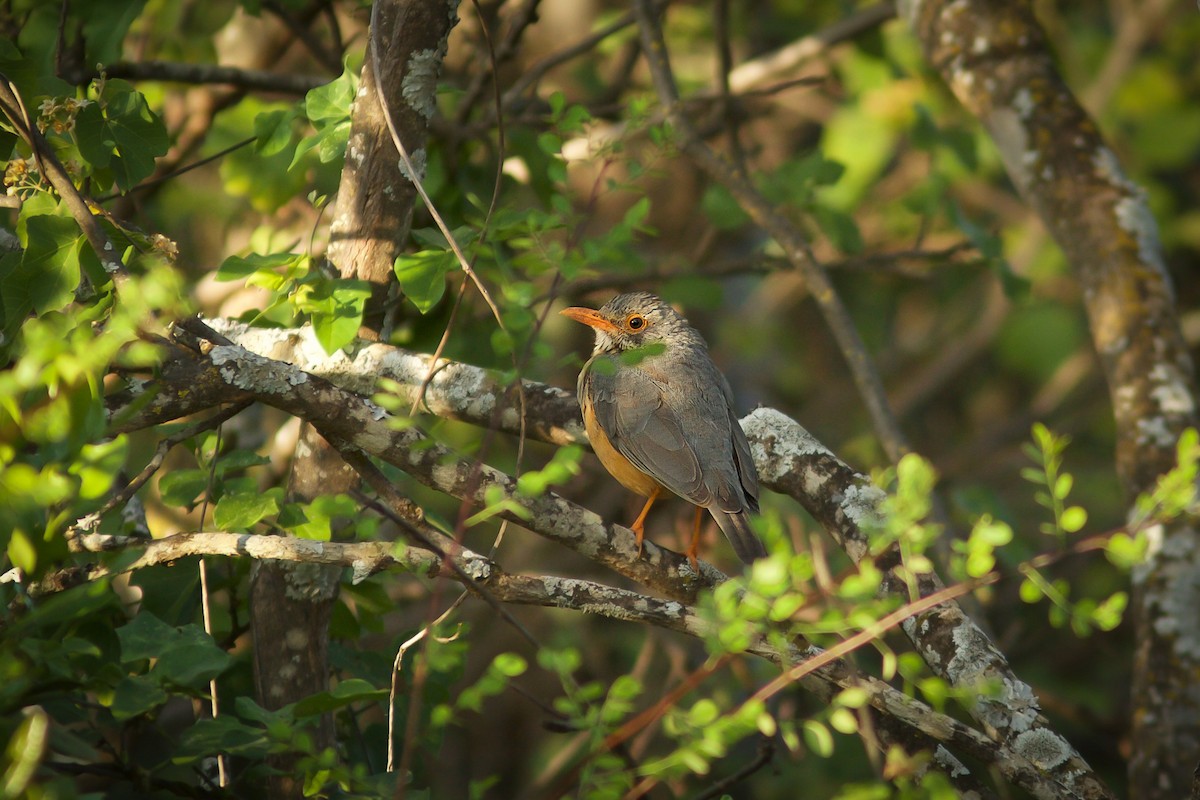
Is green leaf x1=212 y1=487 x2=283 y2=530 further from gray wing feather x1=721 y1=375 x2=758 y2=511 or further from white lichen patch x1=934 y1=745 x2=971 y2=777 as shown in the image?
white lichen patch x1=934 y1=745 x2=971 y2=777

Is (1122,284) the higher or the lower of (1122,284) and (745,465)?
the higher

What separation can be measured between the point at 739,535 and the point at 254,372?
6.85 ft

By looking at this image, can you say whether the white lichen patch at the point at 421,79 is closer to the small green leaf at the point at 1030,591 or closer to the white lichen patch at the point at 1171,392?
the small green leaf at the point at 1030,591

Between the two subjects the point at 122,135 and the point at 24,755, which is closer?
the point at 24,755

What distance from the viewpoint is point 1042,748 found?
329 centimetres

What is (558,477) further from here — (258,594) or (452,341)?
(452,341)

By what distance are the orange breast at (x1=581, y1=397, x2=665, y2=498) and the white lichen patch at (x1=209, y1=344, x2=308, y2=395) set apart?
153 cm

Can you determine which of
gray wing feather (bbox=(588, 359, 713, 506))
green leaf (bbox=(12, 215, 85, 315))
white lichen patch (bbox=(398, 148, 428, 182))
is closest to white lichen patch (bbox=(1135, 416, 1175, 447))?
gray wing feather (bbox=(588, 359, 713, 506))

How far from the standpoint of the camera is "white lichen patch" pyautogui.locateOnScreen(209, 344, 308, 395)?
2.99 metres

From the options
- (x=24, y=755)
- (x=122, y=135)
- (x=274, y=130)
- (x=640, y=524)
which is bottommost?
(x=640, y=524)

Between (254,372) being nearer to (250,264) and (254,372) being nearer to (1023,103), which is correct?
(250,264)

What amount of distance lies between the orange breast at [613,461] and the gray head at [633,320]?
944 millimetres

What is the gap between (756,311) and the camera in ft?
33.9

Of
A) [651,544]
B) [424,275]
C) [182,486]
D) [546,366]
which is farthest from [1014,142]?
[182,486]
